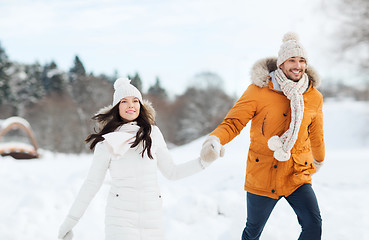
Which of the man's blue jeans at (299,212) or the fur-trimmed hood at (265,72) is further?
the fur-trimmed hood at (265,72)

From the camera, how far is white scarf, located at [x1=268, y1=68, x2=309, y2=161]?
8.86 ft

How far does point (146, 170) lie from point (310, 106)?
4.65 ft

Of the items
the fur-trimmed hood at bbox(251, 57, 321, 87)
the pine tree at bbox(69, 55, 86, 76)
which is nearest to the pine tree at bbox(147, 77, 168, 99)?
the pine tree at bbox(69, 55, 86, 76)

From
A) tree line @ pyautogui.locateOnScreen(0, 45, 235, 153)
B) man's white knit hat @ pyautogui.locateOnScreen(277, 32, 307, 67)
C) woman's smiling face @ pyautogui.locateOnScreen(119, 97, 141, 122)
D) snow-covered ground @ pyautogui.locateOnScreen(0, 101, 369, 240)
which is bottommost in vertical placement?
snow-covered ground @ pyautogui.locateOnScreen(0, 101, 369, 240)

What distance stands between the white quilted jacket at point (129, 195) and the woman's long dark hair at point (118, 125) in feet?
0.18

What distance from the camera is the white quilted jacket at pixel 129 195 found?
2.42m

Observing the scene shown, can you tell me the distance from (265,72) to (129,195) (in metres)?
1.44

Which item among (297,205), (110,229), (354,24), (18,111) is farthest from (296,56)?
(18,111)

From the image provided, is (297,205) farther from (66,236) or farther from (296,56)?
(66,236)

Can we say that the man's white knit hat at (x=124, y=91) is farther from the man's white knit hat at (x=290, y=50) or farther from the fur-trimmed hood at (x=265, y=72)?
the man's white knit hat at (x=290, y=50)

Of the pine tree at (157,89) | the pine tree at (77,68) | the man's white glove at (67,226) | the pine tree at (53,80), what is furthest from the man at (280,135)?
the pine tree at (157,89)

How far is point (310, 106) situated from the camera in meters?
2.95

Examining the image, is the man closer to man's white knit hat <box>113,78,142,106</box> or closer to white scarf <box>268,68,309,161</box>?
white scarf <box>268,68,309,161</box>

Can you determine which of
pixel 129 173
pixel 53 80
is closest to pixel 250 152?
pixel 129 173
